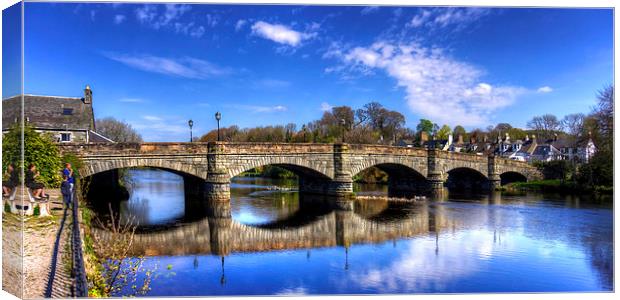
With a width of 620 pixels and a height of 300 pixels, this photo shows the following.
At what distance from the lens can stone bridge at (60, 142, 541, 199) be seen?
749 inches

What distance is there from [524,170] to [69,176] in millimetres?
32285

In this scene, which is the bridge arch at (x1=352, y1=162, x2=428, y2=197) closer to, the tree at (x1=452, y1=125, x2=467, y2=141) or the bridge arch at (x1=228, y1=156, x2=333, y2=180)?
the bridge arch at (x1=228, y1=156, x2=333, y2=180)

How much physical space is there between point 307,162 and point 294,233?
28.9 ft

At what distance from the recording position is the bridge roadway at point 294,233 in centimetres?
1291

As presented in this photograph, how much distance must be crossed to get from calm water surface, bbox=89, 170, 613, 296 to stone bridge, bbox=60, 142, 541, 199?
6.97ft

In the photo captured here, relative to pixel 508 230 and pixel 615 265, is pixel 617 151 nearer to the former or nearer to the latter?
pixel 615 265

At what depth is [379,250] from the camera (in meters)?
12.4

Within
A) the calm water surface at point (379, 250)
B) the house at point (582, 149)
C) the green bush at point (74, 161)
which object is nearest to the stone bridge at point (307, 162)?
the green bush at point (74, 161)

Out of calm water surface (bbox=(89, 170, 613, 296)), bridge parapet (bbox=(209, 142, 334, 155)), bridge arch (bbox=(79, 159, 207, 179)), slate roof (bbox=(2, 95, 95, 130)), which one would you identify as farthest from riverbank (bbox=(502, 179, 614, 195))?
slate roof (bbox=(2, 95, 95, 130))

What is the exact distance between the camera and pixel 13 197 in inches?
323

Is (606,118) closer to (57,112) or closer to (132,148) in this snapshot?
(132,148)

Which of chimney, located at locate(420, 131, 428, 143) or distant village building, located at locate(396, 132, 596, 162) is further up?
chimney, located at locate(420, 131, 428, 143)

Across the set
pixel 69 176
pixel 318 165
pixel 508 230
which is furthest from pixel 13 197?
pixel 318 165

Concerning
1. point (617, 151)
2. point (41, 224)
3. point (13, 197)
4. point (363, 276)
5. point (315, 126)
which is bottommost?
point (363, 276)
